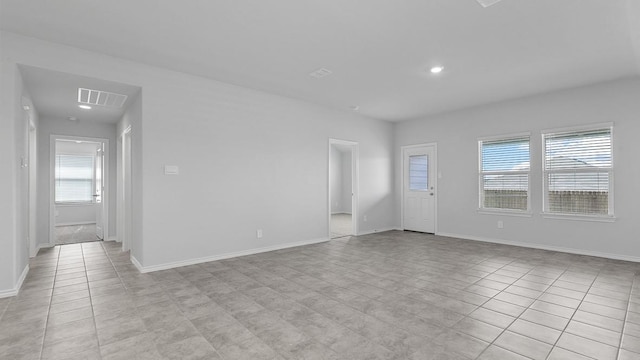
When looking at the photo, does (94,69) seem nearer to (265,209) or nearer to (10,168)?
(10,168)

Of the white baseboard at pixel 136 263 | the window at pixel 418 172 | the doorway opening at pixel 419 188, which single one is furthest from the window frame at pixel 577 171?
the white baseboard at pixel 136 263

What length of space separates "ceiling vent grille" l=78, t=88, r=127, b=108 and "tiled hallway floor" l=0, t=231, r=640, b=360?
243 cm

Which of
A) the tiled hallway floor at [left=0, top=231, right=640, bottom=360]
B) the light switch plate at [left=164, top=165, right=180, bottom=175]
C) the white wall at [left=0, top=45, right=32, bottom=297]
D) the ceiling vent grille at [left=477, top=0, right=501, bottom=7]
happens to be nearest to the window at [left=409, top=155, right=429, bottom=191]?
the tiled hallway floor at [left=0, top=231, right=640, bottom=360]

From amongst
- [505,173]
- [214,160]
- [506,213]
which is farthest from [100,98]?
[506,213]

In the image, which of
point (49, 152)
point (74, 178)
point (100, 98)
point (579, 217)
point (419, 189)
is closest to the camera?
point (100, 98)

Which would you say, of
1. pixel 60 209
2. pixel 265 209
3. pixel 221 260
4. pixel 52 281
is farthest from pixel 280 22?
pixel 60 209

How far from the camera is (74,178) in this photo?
9.06 meters

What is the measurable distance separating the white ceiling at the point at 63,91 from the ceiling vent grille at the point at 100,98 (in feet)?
0.22

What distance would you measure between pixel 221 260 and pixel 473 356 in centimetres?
354

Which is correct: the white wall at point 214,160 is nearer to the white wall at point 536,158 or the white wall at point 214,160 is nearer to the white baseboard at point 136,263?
the white baseboard at point 136,263

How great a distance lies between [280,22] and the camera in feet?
9.73

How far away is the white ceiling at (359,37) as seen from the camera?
272 cm

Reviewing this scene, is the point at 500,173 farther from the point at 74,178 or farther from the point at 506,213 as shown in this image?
the point at 74,178

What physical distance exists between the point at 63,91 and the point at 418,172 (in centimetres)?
679
